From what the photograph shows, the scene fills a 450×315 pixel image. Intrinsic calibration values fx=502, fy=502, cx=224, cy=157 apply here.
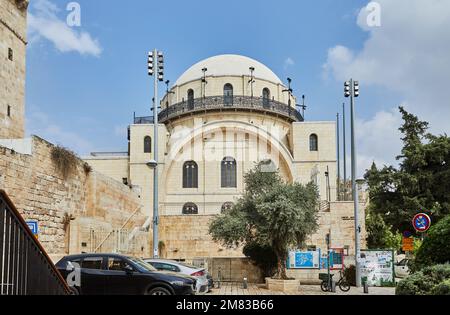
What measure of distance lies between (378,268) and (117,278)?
1119 centimetres

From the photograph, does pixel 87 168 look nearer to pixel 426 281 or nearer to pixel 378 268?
pixel 378 268

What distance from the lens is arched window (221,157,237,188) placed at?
35.6 m

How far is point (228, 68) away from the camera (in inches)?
1554

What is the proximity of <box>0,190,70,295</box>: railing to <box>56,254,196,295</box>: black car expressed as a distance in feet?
13.5

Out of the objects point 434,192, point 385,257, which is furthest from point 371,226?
point 385,257

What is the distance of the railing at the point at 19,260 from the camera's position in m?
4.80

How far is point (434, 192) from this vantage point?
3098 cm

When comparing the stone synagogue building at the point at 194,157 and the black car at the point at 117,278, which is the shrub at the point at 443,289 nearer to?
the black car at the point at 117,278

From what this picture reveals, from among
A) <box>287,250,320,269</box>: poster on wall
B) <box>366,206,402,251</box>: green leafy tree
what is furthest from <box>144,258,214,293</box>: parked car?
<box>366,206,402,251</box>: green leafy tree

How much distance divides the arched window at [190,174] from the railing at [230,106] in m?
4.17

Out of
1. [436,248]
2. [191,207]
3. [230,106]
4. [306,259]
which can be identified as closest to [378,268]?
[306,259]

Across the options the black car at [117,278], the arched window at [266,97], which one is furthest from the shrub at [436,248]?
the arched window at [266,97]

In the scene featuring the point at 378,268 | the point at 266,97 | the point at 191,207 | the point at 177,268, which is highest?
the point at 266,97

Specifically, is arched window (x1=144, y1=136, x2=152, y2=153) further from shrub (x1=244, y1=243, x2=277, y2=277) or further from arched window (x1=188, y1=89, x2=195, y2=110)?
shrub (x1=244, y1=243, x2=277, y2=277)
